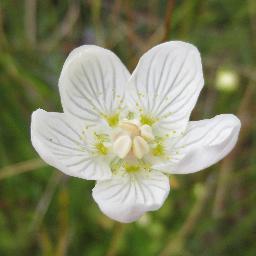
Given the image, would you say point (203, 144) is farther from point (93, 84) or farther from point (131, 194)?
point (93, 84)

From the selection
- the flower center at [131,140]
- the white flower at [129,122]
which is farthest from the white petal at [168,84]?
the flower center at [131,140]

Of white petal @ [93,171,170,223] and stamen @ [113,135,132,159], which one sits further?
stamen @ [113,135,132,159]

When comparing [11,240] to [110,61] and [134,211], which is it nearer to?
[110,61]

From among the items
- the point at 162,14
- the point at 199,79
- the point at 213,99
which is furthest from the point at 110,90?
the point at 162,14

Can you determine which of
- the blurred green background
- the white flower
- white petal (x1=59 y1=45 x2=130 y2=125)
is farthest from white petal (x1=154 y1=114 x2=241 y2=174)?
the blurred green background

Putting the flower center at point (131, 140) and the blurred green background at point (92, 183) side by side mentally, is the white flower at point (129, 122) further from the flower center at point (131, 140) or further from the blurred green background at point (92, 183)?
the blurred green background at point (92, 183)

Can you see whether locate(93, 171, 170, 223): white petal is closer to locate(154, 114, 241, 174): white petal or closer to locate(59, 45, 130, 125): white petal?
locate(154, 114, 241, 174): white petal

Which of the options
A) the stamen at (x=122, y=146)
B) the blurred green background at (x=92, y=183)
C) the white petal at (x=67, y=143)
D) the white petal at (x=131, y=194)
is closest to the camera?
the white petal at (x=131, y=194)
